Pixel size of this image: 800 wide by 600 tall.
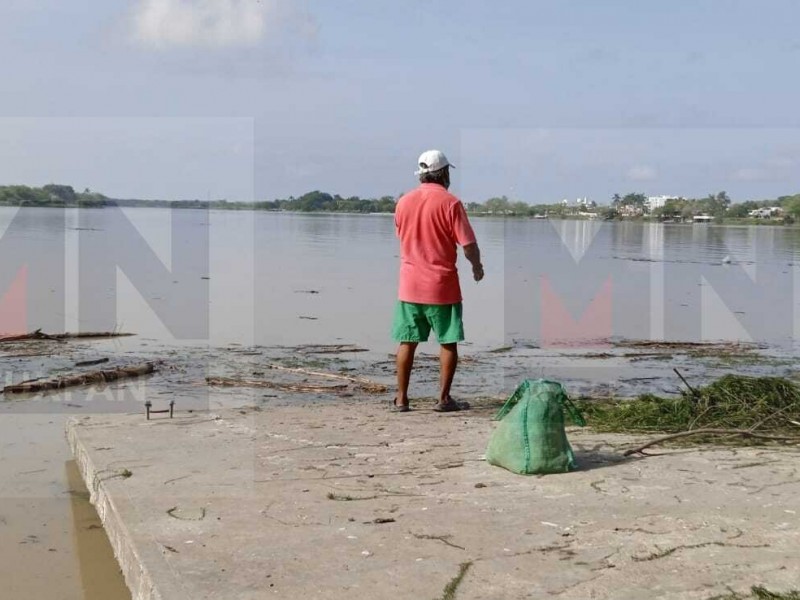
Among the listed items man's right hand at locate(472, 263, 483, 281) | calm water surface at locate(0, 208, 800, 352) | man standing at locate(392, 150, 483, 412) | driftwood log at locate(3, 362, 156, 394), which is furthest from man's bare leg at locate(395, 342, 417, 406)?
calm water surface at locate(0, 208, 800, 352)

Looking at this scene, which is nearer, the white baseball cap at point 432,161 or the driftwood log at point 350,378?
the white baseball cap at point 432,161

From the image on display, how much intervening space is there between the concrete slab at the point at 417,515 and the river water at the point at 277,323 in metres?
0.34

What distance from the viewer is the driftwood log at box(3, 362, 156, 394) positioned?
722 cm

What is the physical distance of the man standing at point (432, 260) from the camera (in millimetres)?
6035

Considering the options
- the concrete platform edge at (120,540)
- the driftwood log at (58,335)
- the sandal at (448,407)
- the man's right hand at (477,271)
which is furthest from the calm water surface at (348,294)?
the concrete platform edge at (120,540)

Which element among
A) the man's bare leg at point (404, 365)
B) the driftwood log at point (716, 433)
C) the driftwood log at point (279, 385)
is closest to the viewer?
the driftwood log at point (716, 433)

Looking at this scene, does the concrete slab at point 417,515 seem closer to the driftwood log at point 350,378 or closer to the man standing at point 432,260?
the man standing at point 432,260

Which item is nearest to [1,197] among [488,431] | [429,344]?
[429,344]

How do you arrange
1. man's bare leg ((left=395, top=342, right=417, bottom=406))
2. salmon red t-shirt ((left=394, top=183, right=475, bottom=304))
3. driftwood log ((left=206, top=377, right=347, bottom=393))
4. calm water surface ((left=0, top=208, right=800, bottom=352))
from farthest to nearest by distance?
calm water surface ((left=0, top=208, right=800, bottom=352))
driftwood log ((left=206, top=377, right=347, bottom=393))
man's bare leg ((left=395, top=342, right=417, bottom=406))
salmon red t-shirt ((left=394, top=183, right=475, bottom=304))

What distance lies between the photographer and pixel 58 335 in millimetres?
10305

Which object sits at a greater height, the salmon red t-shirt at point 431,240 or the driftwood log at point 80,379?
the salmon red t-shirt at point 431,240

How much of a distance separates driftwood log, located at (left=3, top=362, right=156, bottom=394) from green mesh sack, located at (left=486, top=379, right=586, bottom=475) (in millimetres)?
4269

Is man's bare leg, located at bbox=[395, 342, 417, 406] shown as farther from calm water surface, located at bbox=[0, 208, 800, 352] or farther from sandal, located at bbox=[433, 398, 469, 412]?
calm water surface, located at bbox=[0, 208, 800, 352]

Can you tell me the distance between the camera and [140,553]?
3414 mm
